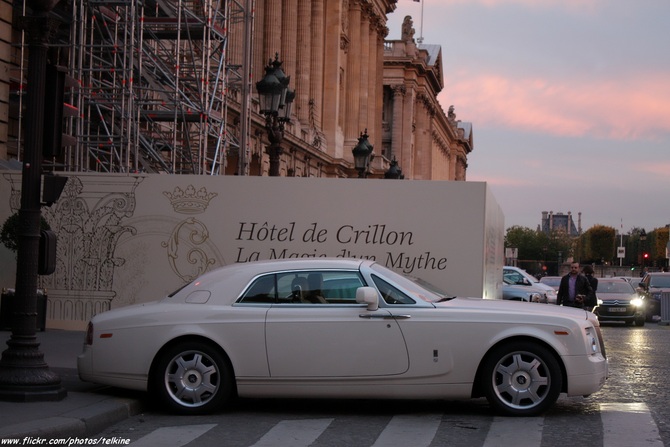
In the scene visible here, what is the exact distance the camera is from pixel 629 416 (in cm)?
1027

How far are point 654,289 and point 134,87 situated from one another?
68.2 feet

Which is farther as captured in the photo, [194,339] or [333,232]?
[333,232]

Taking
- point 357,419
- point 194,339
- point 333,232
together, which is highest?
point 333,232

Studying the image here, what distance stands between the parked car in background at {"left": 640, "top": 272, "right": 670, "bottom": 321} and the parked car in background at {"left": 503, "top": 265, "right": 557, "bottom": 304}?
4.21 metres

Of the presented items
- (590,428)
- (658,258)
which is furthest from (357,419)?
(658,258)

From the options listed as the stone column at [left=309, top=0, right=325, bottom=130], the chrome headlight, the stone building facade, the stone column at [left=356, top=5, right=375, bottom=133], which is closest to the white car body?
the stone building facade

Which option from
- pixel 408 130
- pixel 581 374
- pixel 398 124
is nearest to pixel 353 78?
pixel 398 124

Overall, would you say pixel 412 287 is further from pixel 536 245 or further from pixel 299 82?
pixel 536 245

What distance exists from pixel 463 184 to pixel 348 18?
168 feet

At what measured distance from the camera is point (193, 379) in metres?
10.2

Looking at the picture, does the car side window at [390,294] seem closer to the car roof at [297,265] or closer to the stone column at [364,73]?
the car roof at [297,265]

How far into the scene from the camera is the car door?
1002 centimetres

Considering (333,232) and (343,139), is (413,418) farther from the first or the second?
(343,139)

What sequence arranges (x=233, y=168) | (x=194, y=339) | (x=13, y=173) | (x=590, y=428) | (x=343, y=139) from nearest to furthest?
(x=590, y=428), (x=194, y=339), (x=13, y=173), (x=233, y=168), (x=343, y=139)
